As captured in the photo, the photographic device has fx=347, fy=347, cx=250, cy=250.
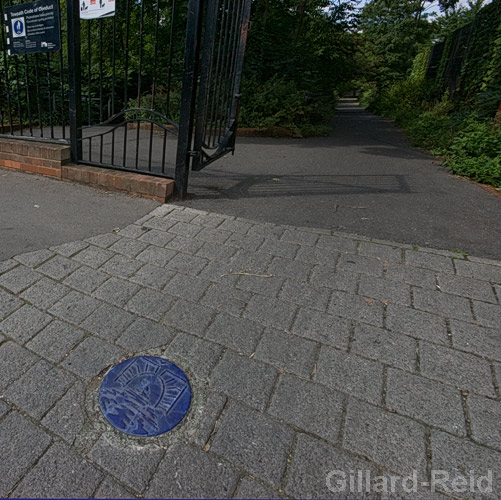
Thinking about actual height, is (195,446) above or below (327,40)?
below

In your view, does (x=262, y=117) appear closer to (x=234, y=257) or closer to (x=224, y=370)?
(x=234, y=257)

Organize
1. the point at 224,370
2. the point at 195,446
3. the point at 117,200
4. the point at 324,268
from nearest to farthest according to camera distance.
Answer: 1. the point at 195,446
2. the point at 224,370
3. the point at 324,268
4. the point at 117,200

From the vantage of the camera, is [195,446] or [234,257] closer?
[195,446]

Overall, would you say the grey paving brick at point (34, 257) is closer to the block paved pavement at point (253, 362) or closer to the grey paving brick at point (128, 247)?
the block paved pavement at point (253, 362)

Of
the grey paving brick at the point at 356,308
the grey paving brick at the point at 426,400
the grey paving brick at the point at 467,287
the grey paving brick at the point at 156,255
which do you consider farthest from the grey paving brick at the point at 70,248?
the grey paving brick at the point at 467,287

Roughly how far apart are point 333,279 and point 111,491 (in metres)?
1.88

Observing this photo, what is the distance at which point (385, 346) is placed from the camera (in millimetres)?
1980

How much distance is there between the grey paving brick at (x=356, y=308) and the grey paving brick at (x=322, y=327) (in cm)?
8

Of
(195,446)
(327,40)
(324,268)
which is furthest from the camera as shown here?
(327,40)

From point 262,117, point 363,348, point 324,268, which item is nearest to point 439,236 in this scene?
point 324,268

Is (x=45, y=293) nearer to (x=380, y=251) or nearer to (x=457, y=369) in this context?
(x=457, y=369)

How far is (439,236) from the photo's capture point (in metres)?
3.44

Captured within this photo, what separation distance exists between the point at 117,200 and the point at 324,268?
7.93 ft

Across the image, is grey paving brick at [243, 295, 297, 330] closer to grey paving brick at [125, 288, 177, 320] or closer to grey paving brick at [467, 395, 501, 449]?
grey paving brick at [125, 288, 177, 320]
